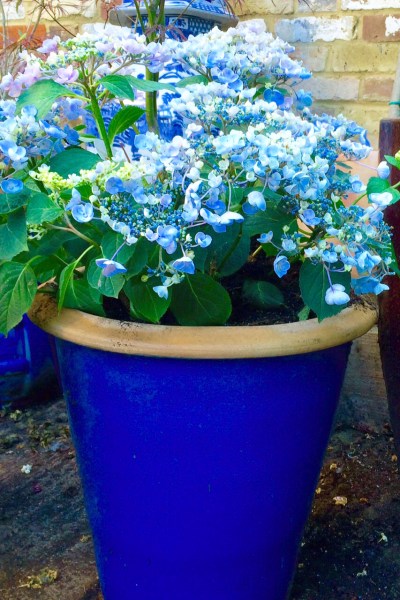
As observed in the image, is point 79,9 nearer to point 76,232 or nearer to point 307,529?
point 76,232

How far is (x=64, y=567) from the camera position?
4.72 feet

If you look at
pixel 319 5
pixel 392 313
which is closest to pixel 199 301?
pixel 392 313

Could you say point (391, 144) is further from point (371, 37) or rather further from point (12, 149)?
point (371, 37)

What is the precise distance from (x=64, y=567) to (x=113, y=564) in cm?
28

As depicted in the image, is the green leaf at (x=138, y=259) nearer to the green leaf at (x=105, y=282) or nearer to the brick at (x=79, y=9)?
the green leaf at (x=105, y=282)

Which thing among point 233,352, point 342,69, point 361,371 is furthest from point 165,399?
point 342,69

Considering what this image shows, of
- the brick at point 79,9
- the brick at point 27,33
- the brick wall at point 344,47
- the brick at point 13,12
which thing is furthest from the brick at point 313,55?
the brick at point 13,12

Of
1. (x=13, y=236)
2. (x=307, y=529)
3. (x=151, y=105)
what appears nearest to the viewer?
(x=13, y=236)

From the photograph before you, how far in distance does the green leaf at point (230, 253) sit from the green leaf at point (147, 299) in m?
0.10

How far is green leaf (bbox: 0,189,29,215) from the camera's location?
3.06 feet

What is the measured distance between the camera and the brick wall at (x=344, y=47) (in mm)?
2023

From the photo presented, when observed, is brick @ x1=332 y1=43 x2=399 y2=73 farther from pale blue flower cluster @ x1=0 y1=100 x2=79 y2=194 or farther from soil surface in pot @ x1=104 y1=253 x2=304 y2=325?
pale blue flower cluster @ x1=0 y1=100 x2=79 y2=194

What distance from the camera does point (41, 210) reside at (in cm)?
90

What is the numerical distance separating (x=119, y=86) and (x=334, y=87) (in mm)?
1313
